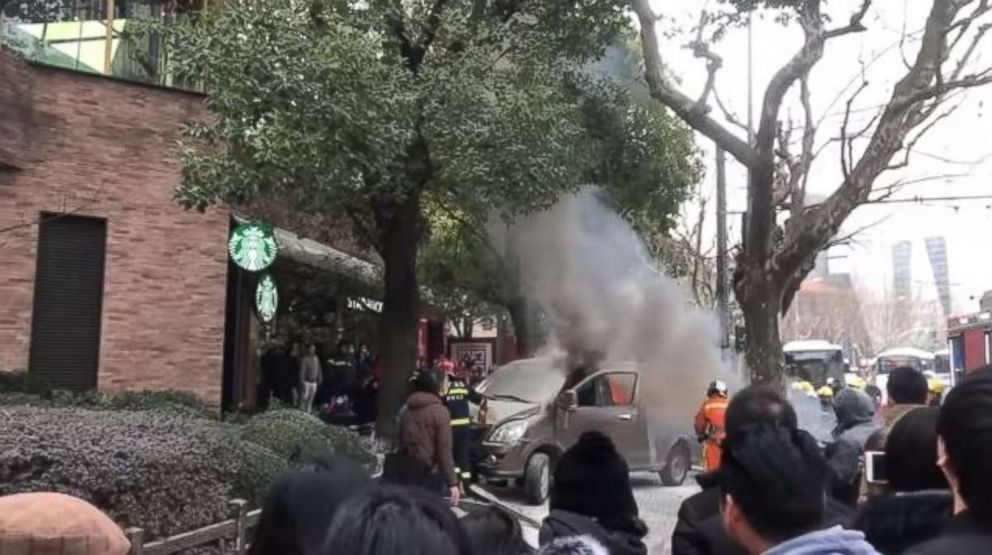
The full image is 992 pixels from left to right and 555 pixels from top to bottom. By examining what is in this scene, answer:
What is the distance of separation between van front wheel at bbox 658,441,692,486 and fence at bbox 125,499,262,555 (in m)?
7.86

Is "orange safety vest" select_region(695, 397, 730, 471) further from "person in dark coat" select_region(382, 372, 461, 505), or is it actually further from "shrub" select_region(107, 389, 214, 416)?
"shrub" select_region(107, 389, 214, 416)

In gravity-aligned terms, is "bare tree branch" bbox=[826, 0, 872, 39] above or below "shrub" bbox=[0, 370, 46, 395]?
above

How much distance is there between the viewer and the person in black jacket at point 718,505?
2957mm

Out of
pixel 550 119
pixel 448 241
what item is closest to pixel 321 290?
pixel 448 241

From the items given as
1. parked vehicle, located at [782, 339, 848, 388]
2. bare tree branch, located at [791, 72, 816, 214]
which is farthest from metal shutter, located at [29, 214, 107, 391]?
parked vehicle, located at [782, 339, 848, 388]

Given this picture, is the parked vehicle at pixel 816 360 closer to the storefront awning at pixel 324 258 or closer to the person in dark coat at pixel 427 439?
the storefront awning at pixel 324 258

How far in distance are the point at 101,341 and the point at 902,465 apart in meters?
11.4

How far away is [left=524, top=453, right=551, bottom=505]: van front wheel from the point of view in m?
12.1

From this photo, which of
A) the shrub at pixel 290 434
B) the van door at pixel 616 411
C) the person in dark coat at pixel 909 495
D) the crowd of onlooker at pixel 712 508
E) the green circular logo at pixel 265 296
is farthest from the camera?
the green circular logo at pixel 265 296

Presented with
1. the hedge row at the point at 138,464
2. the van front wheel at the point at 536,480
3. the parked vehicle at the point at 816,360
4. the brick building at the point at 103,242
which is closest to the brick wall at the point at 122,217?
the brick building at the point at 103,242

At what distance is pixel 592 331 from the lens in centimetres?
1544

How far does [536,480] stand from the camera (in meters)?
12.1

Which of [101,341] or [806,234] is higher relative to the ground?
[806,234]

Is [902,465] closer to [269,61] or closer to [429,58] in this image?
[269,61]
